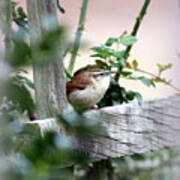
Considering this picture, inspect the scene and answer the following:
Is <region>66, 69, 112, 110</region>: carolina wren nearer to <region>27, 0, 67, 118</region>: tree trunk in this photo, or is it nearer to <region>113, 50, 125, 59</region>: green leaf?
<region>113, 50, 125, 59</region>: green leaf

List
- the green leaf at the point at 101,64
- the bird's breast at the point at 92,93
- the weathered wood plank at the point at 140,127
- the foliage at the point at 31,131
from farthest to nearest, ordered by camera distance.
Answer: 1. the green leaf at the point at 101,64
2. the bird's breast at the point at 92,93
3. the weathered wood plank at the point at 140,127
4. the foliage at the point at 31,131

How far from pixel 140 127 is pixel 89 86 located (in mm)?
694

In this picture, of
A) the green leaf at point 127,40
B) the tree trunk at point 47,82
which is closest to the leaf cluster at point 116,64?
the green leaf at point 127,40

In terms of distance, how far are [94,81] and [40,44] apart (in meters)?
1.29

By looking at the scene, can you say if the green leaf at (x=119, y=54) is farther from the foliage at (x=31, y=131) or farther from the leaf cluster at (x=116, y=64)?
the foliage at (x=31, y=131)

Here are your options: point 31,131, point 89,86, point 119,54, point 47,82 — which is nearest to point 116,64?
point 119,54

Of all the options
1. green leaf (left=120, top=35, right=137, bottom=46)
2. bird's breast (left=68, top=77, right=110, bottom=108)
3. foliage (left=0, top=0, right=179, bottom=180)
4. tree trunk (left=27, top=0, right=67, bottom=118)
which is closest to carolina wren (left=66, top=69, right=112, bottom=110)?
bird's breast (left=68, top=77, right=110, bottom=108)

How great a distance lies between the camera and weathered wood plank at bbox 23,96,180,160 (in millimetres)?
1162

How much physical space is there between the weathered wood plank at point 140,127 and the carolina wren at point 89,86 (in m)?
0.45

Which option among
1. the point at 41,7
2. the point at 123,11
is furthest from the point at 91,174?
the point at 123,11

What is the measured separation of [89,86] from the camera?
187 cm

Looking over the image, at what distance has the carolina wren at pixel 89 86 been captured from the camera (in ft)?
5.55

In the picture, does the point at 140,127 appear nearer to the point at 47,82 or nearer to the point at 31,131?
the point at 47,82

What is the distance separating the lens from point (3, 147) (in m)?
0.58
